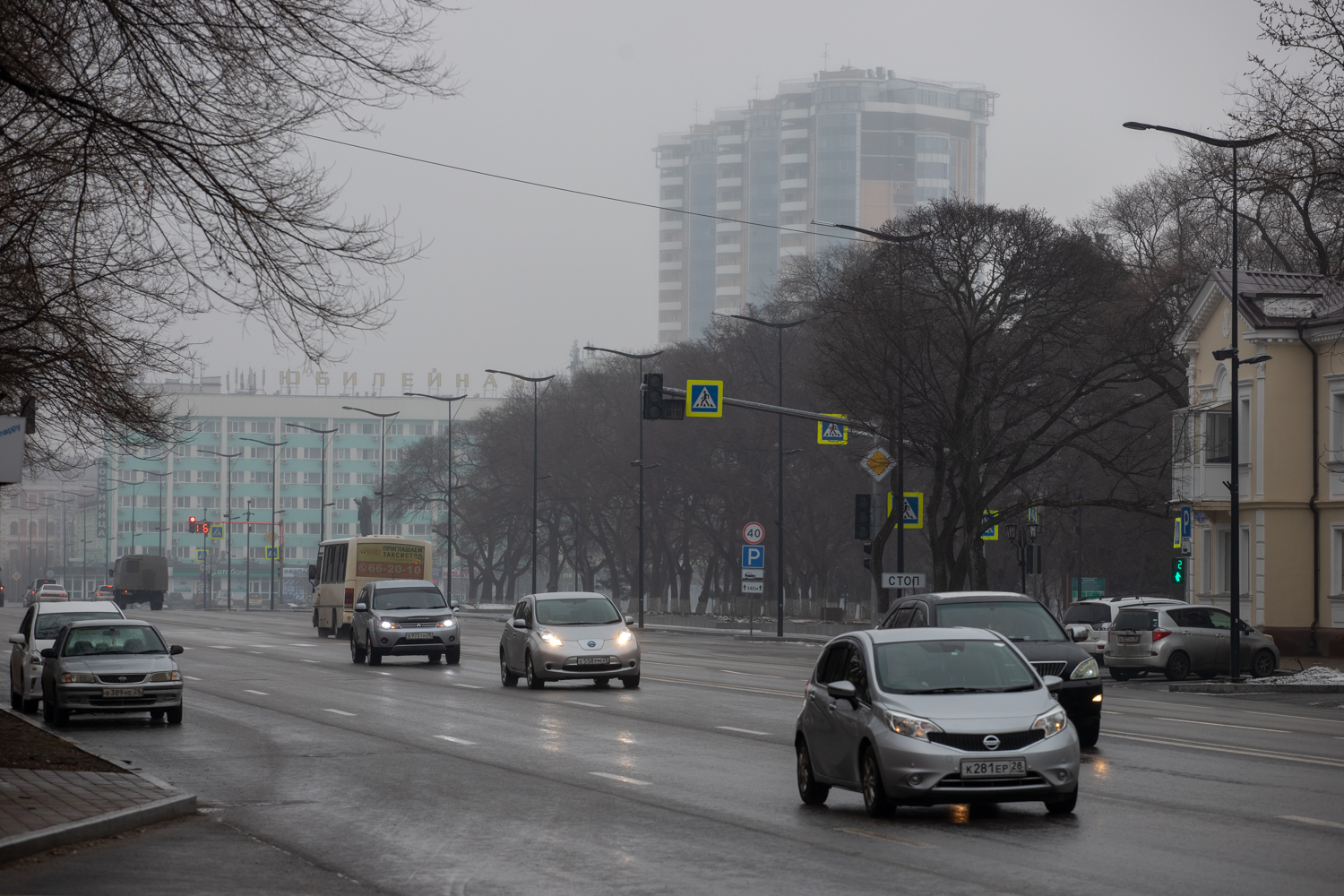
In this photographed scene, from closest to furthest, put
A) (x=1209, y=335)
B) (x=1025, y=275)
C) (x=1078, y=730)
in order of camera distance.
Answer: (x=1078, y=730) → (x=1025, y=275) → (x=1209, y=335)

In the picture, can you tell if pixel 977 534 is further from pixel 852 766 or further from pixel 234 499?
pixel 234 499

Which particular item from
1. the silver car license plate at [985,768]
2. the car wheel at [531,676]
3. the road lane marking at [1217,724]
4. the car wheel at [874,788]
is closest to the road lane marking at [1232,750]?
the road lane marking at [1217,724]

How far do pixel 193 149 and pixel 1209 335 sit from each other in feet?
138

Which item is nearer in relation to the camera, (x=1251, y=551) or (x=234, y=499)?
(x=1251, y=551)

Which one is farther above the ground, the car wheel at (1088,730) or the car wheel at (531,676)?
the car wheel at (1088,730)

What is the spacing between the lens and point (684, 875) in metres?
10.6

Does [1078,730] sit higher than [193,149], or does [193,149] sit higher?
[193,149]

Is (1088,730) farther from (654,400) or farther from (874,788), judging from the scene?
(654,400)

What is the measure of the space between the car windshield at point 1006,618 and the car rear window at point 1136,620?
56.2 ft

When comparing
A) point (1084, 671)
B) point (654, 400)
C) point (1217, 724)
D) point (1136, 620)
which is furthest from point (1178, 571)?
point (1084, 671)

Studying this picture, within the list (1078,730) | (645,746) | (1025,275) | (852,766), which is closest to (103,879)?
(852,766)

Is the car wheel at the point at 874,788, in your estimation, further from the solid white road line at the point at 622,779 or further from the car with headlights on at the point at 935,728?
the solid white road line at the point at 622,779

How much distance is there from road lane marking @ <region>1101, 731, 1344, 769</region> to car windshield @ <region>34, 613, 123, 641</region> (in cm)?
1430

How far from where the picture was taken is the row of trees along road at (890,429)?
4400 centimetres
